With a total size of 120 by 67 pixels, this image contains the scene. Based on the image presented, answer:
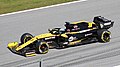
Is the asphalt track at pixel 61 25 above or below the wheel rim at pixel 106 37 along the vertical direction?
below

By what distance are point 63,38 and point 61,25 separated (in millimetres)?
3246

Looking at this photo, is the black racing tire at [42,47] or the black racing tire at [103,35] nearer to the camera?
Answer: the black racing tire at [42,47]

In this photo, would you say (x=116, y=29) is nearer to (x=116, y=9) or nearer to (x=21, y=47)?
(x=116, y=9)

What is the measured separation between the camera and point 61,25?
1858 centimetres

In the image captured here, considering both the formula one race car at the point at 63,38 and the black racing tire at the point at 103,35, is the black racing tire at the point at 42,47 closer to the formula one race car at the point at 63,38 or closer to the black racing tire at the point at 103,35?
the formula one race car at the point at 63,38

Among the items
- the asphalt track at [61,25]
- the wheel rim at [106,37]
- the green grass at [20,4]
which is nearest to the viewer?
the asphalt track at [61,25]

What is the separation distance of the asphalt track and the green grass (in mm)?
820

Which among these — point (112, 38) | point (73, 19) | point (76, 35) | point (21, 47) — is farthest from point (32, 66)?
point (73, 19)

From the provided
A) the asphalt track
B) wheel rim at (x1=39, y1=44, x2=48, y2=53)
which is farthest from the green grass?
wheel rim at (x1=39, y1=44, x2=48, y2=53)

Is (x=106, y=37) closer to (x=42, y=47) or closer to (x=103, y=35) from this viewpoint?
(x=103, y=35)

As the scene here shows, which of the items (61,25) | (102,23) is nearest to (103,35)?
(102,23)

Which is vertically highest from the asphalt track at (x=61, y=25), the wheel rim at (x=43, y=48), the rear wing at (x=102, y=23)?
the rear wing at (x=102, y=23)

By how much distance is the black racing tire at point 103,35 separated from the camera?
52.2 feet

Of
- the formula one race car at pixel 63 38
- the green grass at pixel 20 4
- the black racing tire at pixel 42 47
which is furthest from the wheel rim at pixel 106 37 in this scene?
the green grass at pixel 20 4
